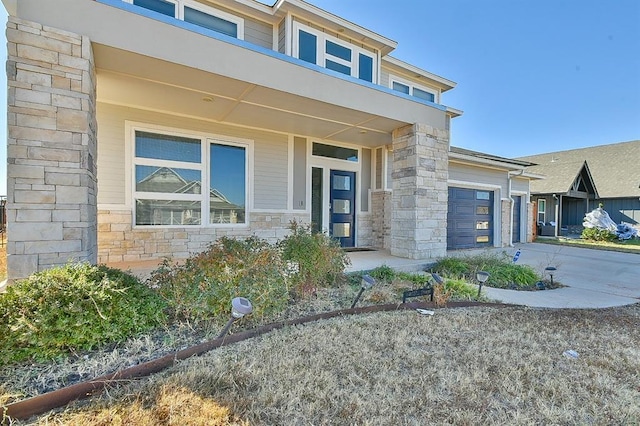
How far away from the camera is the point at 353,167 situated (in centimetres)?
878

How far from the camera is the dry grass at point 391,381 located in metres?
1.81

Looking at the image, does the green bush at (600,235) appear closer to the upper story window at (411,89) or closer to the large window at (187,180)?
the upper story window at (411,89)

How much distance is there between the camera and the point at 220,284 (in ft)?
10.2

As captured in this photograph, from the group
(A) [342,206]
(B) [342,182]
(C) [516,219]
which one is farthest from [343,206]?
(C) [516,219]

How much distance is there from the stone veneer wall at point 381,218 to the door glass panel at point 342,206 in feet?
2.45

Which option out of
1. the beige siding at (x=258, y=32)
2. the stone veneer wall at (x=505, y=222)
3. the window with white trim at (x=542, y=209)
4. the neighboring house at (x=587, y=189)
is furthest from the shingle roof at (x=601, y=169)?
the beige siding at (x=258, y=32)

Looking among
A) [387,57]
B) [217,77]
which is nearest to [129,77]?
[217,77]

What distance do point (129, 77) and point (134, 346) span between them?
4086mm

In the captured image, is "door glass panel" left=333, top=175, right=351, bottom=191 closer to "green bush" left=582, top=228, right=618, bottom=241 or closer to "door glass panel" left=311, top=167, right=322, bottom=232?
"door glass panel" left=311, top=167, right=322, bottom=232

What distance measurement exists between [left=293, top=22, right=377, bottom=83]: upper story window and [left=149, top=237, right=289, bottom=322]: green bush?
5.80m

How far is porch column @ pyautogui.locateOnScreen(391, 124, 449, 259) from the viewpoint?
22.1 feet

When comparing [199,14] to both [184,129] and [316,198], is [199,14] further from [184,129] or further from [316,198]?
[316,198]

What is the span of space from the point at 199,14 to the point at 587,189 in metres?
22.2

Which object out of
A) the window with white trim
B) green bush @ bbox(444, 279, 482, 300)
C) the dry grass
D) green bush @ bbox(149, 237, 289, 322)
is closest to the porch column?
green bush @ bbox(444, 279, 482, 300)
